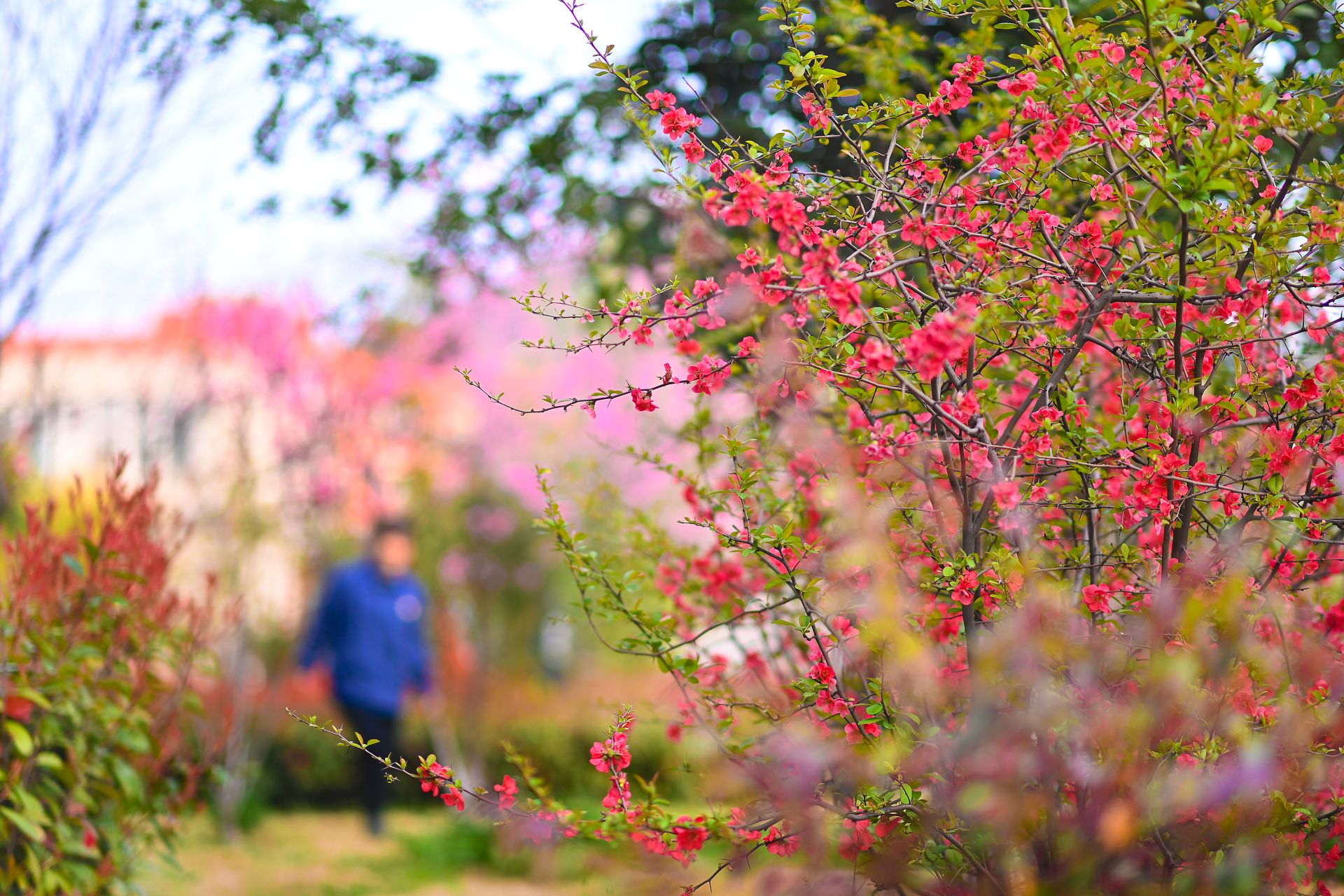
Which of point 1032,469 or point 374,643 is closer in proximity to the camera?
point 1032,469

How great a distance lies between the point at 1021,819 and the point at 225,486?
633cm

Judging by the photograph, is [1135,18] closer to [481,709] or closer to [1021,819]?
[1021,819]

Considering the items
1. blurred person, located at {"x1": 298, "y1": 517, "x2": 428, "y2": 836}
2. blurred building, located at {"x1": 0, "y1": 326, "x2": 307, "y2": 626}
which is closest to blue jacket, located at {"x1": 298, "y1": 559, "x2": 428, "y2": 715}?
blurred person, located at {"x1": 298, "y1": 517, "x2": 428, "y2": 836}

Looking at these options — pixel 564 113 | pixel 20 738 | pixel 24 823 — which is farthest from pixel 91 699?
pixel 564 113

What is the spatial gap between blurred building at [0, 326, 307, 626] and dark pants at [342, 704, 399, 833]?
113cm

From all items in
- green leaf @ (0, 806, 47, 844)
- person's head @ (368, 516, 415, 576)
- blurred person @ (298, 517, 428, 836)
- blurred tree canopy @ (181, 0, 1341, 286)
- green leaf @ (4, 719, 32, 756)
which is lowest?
green leaf @ (0, 806, 47, 844)

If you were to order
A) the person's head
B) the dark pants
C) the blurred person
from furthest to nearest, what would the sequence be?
the person's head → the blurred person → the dark pants

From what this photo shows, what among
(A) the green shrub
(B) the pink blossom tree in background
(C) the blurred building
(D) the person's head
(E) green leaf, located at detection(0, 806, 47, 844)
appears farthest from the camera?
(D) the person's head

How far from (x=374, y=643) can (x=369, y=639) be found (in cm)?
4

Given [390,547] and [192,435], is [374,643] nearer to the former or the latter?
[390,547]

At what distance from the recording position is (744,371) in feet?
8.57

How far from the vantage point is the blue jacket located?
6004 millimetres

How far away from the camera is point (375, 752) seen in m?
5.98

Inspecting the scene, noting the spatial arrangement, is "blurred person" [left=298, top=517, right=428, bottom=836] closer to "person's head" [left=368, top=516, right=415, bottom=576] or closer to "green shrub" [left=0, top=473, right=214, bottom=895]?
"person's head" [left=368, top=516, right=415, bottom=576]
